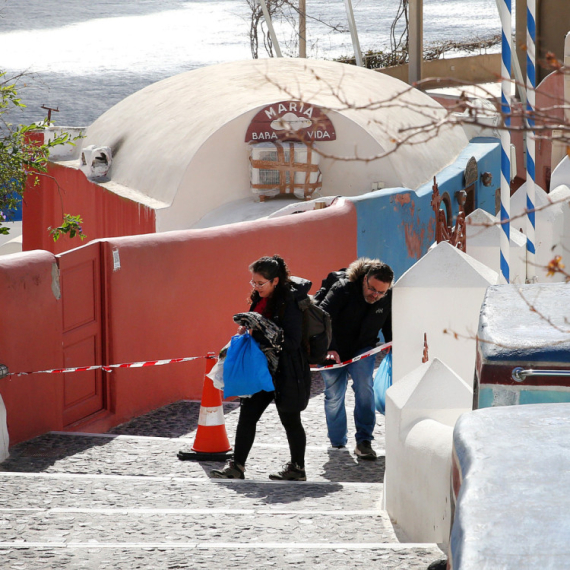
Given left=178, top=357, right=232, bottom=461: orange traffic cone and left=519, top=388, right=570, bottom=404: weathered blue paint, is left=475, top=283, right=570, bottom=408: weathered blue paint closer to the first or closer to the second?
left=519, top=388, right=570, bottom=404: weathered blue paint

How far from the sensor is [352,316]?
24.7 feet

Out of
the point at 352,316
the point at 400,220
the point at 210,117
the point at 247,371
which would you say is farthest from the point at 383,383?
the point at 210,117

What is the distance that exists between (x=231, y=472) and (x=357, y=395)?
1500 mm

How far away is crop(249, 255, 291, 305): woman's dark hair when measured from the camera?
6336 mm

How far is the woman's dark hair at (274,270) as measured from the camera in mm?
6336

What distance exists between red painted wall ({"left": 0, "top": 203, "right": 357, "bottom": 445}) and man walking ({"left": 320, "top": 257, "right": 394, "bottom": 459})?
207cm

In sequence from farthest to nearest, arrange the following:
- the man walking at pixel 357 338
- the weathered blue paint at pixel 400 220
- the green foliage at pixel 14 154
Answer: the weathered blue paint at pixel 400 220 → the green foliage at pixel 14 154 → the man walking at pixel 357 338

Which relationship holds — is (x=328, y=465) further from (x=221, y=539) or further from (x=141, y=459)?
(x=221, y=539)

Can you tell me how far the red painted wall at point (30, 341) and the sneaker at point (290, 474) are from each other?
2.09 metres

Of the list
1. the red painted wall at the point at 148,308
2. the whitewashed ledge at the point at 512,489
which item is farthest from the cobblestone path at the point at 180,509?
the whitewashed ledge at the point at 512,489

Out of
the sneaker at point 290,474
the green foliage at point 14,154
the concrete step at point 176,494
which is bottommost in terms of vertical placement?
the sneaker at point 290,474

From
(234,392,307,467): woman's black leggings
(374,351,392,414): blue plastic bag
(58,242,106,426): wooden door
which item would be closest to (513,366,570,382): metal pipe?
(234,392,307,467): woman's black leggings

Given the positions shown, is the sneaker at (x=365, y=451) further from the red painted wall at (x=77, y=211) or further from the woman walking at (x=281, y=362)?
the red painted wall at (x=77, y=211)

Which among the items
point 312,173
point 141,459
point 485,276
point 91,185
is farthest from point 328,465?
point 91,185
